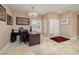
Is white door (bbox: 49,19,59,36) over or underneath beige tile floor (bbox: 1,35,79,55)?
over

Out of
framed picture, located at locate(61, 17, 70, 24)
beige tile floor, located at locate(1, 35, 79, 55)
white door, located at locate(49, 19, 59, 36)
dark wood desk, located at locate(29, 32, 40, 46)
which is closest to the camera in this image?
beige tile floor, located at locate(1, 35, 79, 55)

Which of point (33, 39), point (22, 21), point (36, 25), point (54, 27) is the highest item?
point (22, 21)

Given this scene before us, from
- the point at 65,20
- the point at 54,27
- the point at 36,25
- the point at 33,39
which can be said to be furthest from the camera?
the point at 36,25

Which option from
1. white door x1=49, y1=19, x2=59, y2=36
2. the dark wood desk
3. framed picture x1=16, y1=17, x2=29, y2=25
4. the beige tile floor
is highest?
framed picture x1=16, y1=17, x2=29, y2=25

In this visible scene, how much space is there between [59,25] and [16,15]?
4.71 metres

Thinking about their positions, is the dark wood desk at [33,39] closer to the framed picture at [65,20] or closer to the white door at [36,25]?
the framed picture at [65,20]

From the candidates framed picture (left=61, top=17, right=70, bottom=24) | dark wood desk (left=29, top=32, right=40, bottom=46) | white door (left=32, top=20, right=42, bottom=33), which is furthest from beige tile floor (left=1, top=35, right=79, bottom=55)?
white door (left=32, top=20, right=42, bottom=33)

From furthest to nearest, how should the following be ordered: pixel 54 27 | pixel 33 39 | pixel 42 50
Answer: pixel 54 27
pixel 33 39
pixel 42 50

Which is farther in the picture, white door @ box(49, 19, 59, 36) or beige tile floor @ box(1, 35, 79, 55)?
white door @ box(49, 19, 59, 36)

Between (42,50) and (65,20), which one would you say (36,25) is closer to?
(65,20)

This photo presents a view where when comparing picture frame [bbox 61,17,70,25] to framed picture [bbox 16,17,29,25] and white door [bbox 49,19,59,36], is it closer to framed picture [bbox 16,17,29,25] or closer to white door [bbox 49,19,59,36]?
white door [bbox 49,19,59,36]

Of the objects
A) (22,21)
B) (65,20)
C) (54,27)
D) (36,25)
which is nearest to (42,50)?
(22,21)

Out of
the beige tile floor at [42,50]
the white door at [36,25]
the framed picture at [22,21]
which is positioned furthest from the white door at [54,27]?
the beige tile floor at [42,50]
